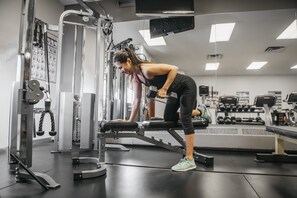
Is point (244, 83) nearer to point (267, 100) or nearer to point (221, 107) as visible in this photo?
point (221, 107)

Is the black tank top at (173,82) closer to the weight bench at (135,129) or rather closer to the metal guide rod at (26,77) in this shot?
the weight bench at (135,129)

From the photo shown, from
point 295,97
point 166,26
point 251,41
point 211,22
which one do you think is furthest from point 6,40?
point 251,41


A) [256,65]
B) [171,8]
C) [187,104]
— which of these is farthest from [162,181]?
[256,65]

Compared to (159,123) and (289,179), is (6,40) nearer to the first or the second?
(159,123)

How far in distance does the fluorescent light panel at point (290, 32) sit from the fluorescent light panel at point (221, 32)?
3.89ft

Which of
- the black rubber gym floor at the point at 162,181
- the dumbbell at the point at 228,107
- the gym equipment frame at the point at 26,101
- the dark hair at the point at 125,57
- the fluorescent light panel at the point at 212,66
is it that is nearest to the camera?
the black rubber gym floor at the point at 162,181

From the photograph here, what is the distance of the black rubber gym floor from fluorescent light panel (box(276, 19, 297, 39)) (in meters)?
3.42

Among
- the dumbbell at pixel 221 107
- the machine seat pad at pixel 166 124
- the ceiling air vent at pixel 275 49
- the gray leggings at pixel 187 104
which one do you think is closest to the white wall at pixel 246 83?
the ceiling air vent at pixel 275 49

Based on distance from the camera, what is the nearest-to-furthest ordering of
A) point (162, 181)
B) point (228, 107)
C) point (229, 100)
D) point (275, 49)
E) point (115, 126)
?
point (162, 181)
point (115, 126)
point (229, 100)
point (228, 107)
point (275, 49)

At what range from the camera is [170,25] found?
3.62 meters

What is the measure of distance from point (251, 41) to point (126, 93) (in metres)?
3.51

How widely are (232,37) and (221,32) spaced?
0.45m

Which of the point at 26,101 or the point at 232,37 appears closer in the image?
the point at 26,101

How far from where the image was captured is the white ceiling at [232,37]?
143 inches
